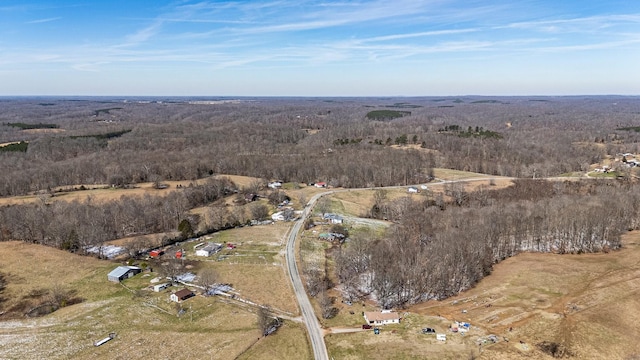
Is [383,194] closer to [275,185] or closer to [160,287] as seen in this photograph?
[275,185]

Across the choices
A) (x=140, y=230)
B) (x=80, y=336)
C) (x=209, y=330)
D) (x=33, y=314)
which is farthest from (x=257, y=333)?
(x=140, y=230)

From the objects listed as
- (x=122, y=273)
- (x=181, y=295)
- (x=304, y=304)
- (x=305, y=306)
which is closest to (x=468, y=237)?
(x=304, y=304)

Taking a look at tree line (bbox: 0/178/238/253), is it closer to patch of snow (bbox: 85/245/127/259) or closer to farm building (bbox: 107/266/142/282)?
patch of snow (bbox: 85/245/127/259)

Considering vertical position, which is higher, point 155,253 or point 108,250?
point 155,253

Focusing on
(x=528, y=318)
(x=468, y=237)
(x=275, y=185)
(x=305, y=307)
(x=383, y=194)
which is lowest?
(x=528, y=318)

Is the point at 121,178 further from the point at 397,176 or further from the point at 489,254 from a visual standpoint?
the point at 489,254
